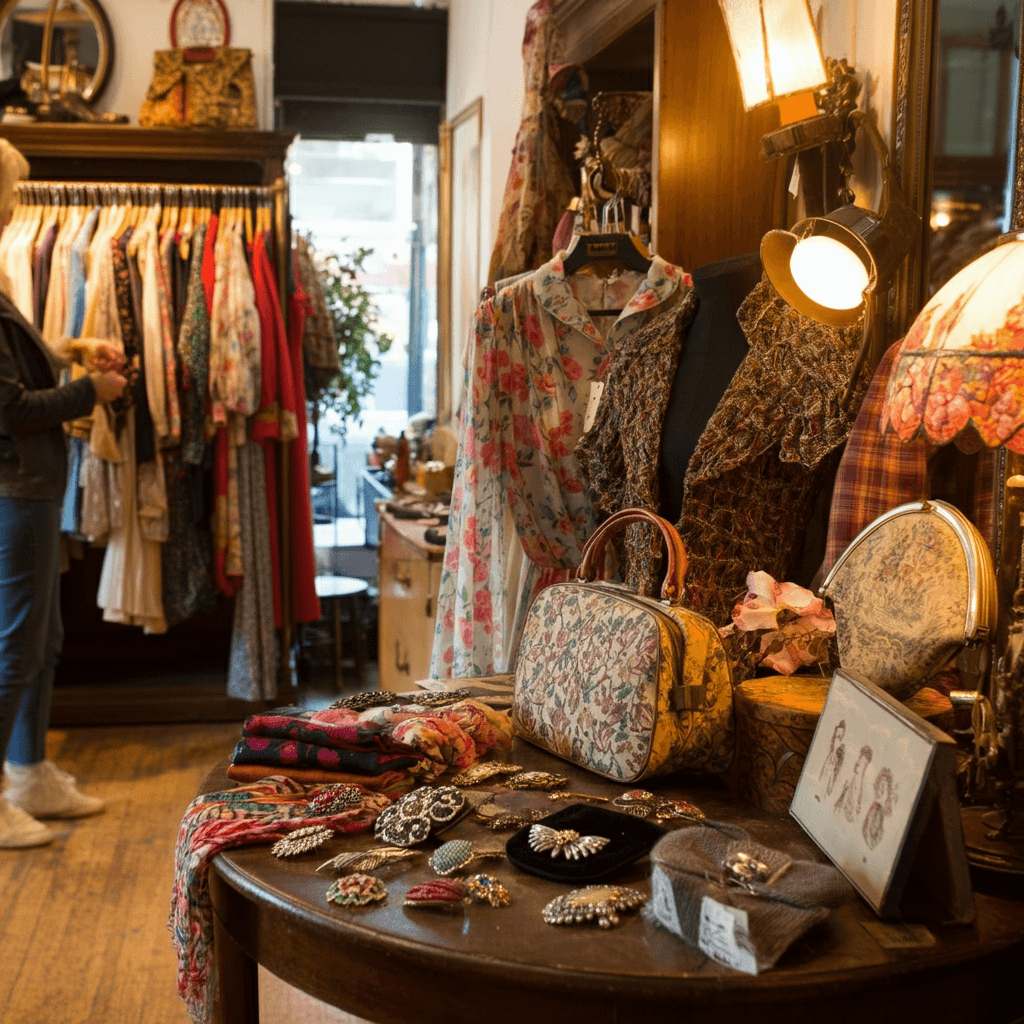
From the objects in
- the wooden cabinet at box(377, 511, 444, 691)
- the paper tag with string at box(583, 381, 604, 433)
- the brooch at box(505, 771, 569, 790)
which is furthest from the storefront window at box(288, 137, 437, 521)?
the brooch at box(505, 771, 569, 790)

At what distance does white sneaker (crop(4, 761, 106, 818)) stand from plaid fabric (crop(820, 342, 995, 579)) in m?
2.59

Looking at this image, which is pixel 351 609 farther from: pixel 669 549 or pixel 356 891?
pixel 356 891

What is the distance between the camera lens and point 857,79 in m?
1.73

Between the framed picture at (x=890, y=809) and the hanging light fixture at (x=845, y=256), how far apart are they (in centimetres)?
62

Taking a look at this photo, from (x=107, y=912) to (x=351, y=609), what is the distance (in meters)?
2.26

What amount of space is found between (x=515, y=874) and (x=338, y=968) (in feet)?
0.57

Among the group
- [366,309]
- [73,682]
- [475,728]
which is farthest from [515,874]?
[366,309]

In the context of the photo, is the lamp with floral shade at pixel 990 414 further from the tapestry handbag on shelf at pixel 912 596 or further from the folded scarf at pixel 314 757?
the folded scarf at pixel 314 757

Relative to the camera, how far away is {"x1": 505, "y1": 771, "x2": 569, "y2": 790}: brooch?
1.27 meters

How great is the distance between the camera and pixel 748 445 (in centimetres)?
166

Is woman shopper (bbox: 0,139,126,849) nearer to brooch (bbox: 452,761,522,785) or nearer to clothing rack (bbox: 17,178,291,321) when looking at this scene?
clothing rack (bbox: 17,178,291,321)

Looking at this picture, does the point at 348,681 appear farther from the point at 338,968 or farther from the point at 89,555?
the point at 338,968

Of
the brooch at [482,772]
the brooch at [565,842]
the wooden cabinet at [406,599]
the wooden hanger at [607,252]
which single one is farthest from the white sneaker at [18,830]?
the brooch at [565,842]

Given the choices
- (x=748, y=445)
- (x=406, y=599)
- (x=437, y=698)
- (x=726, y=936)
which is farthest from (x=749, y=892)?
(x=406, y=599)
